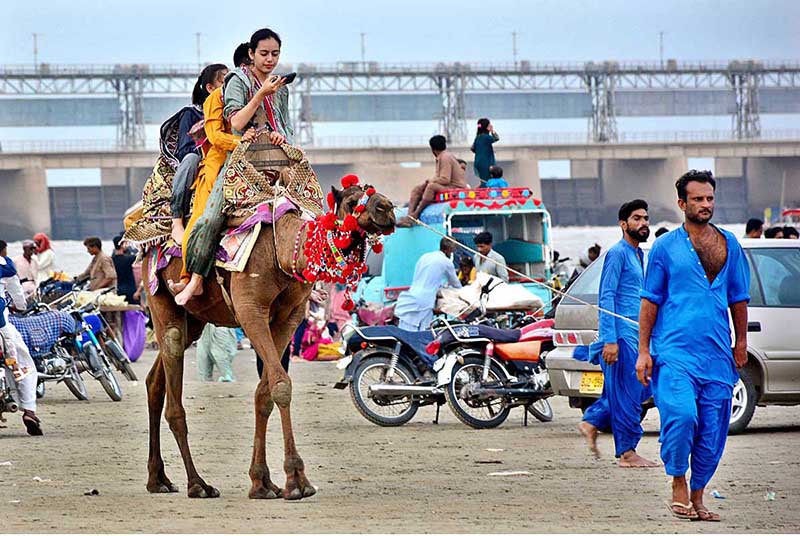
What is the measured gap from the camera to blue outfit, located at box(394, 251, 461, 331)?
1880 centimetres

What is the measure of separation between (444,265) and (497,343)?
3.60 meters

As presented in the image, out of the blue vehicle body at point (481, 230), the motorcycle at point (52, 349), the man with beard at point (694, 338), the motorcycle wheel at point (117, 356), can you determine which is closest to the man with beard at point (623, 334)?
the man with beard at point (694, 338)

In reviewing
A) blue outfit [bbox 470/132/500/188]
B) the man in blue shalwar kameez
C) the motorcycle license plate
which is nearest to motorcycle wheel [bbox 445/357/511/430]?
the motorcycle license plate

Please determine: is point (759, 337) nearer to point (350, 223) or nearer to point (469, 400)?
point (469, 400)

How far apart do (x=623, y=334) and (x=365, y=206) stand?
2.67m

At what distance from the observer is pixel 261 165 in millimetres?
10523

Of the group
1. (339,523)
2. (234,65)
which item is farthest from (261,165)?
(339,523)

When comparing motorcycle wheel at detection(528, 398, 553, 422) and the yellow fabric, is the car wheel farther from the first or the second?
Answer: the yellow fabric

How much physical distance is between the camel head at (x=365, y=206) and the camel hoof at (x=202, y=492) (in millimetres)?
1917

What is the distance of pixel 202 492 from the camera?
10.2 meters

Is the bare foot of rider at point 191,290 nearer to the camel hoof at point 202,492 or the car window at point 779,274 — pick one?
the camel hoof at point 202,492

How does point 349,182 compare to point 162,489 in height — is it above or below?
above

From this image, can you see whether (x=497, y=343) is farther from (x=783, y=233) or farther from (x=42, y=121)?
(x=42, y=121)

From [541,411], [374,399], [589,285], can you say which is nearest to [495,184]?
[541,411]
